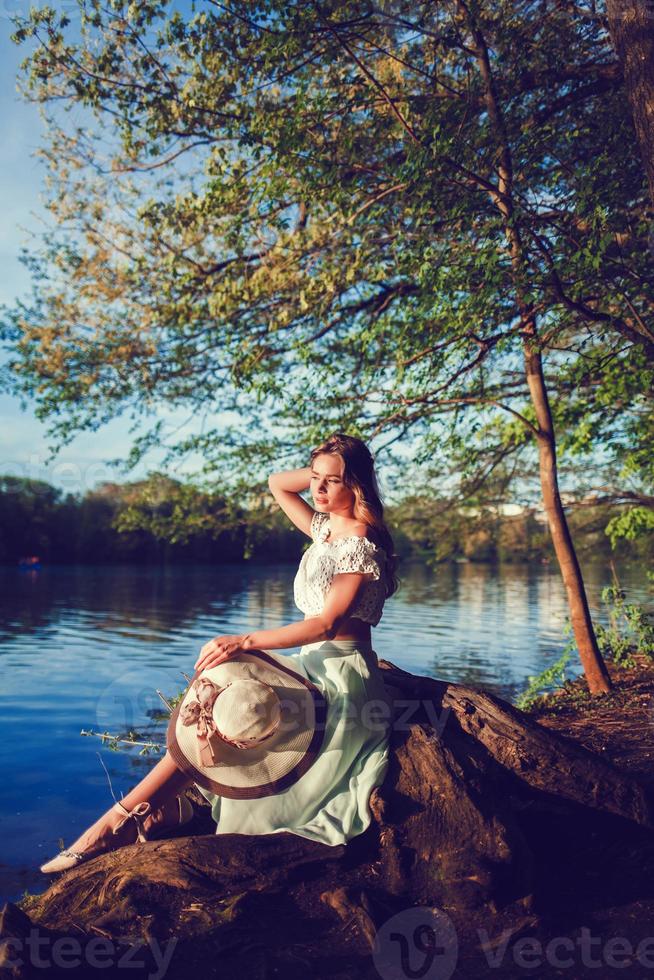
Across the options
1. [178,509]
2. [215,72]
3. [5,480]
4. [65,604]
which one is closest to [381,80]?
[215,72]

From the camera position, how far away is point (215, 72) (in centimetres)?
720

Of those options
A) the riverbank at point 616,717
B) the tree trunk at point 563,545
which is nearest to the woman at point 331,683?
the riverbank at point 616,717

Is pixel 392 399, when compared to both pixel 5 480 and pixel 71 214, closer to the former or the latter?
pixel 71 214

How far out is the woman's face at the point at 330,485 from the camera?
11.9 feet

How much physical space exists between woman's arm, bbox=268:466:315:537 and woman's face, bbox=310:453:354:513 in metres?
0.30

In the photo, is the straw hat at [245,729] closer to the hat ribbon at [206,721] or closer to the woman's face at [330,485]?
the hat ribbon at [206,721]

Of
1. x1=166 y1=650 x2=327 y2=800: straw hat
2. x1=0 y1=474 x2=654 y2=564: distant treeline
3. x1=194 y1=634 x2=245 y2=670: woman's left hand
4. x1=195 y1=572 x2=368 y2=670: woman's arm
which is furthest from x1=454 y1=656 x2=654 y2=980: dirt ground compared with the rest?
x1=0 y1=474 x2=654 y2=564: distant treeline

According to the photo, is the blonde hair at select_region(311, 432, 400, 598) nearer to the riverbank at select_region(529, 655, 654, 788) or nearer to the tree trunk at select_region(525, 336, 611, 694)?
the riverbank at select_region(529, 655, 654, 788)

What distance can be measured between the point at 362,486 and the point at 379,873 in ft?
5.51

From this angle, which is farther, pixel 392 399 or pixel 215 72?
pixel 392 399

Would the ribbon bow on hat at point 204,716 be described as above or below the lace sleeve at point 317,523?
below

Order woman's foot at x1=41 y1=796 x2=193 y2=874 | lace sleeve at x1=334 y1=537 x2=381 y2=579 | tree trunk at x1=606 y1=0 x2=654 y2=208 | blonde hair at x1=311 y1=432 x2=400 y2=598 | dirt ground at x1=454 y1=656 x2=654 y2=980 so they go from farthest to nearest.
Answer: tree trunk at x1=606 y1=0 x2=654 y2=208 → blonde hair at x1=311 y1=432 x2=400 y2=598 → lace sleeve at x1=334 y1=537 x2=381 y2=579 → woman's foot at x1=41 y1=796 x2=193 y2=874 → dirt ground at x1=454 y1=656 x2=654 y2=980

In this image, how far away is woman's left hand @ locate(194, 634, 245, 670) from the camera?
10.6ft

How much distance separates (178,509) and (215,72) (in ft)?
15.5
